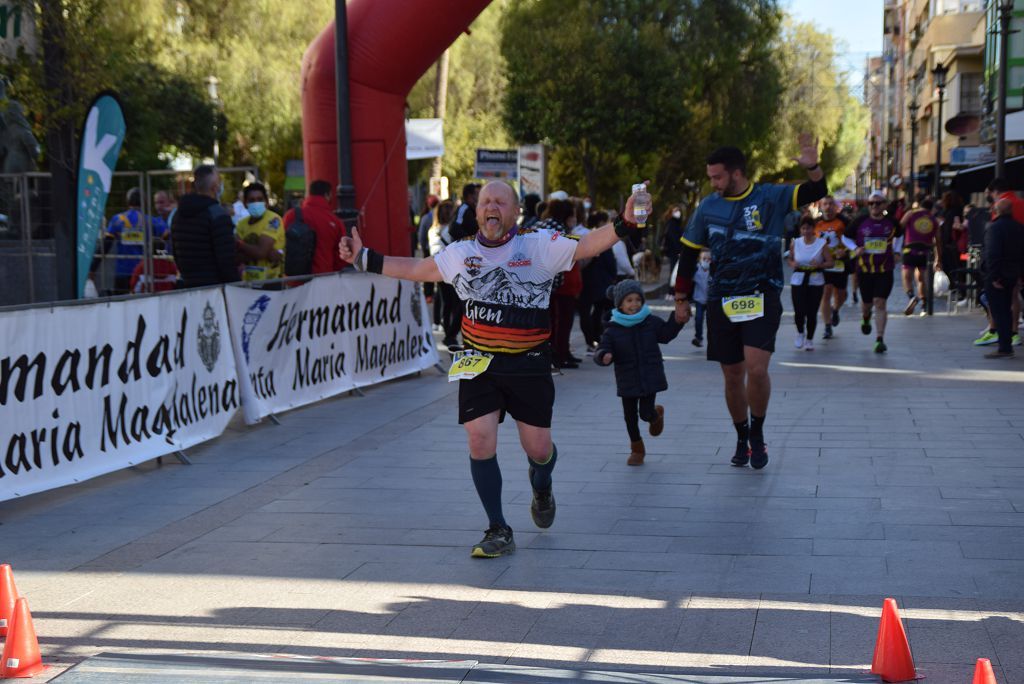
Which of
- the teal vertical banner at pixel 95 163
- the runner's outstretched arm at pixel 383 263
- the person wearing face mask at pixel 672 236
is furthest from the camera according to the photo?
the person wearing face mask at pixel 672 236

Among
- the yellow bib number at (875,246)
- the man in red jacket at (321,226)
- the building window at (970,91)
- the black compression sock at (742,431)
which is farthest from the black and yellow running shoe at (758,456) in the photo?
the building window at (970,91)

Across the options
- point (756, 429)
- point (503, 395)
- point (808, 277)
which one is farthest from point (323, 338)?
point (808, 277)

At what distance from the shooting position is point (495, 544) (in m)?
6.29

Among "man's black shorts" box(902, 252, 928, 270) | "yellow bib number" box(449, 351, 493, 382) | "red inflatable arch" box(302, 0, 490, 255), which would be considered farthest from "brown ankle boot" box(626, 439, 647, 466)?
"man's black shorts" box(902, 252, 928, 270)

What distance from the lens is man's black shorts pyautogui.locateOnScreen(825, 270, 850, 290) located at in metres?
16.4

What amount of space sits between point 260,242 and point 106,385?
4503 millimetres

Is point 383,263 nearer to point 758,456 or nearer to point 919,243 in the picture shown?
point 758,456

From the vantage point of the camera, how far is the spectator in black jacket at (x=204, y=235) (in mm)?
11117

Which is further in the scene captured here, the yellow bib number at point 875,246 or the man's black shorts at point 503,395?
the yellow bib number at point 875,246

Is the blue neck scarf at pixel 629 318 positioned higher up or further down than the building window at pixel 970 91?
further down

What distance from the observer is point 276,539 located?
22.2ft

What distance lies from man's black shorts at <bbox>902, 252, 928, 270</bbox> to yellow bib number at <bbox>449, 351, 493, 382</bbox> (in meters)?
15.8

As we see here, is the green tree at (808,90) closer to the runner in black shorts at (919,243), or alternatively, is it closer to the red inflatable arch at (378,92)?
the runner in black shorts at (919,243)

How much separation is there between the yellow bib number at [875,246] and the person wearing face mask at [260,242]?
6.78 meters
